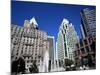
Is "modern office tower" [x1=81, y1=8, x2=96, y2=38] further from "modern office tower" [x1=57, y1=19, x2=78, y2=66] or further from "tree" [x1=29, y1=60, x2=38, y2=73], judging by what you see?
"tree" [x1=29, y1=60, x2=38, y2=73]

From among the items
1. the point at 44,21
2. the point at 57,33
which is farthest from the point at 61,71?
the point at 44,21

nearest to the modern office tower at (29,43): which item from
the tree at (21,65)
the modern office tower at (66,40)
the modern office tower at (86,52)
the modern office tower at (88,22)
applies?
the tree at (21,65)

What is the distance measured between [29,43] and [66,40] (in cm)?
43

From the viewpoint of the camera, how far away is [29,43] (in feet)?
6.55

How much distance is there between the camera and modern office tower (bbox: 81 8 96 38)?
2.21 meters

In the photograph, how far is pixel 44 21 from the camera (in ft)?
6.73

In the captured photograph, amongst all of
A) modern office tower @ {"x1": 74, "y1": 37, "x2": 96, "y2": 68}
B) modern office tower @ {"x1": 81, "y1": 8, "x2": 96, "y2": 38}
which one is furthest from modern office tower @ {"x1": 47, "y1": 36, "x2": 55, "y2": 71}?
modern office tower @ {"x1": 81, "y1": 8, "x2": 96, "y2": 38}

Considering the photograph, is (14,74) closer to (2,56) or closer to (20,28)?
(2,56)

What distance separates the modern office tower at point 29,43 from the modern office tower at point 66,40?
16cm

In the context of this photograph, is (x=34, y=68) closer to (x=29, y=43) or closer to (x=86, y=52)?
(x=29, y=43)

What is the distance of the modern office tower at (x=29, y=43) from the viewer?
6.33 feet

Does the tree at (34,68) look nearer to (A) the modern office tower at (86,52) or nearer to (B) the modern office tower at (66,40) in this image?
(B) the modern office tower at (66,40)

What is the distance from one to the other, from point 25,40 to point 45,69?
382 millimetres
